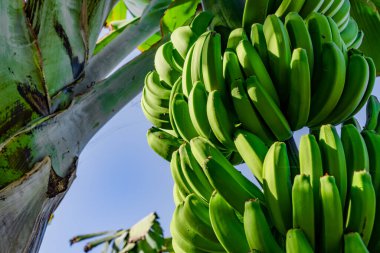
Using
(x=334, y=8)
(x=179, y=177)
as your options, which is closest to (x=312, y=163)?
(x=179, y=177)

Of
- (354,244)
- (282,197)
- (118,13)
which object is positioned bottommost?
(354,244)

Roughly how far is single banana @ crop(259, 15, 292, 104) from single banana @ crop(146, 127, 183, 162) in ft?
0.87

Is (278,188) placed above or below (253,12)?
below

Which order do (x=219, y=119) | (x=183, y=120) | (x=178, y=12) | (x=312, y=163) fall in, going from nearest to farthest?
(x=312, y=163), (x=219, y=119), (x=183, y=120), (x=178, y=12)

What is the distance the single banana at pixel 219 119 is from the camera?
94 cm

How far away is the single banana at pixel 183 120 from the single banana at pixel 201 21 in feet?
0.67

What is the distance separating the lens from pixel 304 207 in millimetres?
796

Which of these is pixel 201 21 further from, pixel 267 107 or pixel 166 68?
pixel 267 107

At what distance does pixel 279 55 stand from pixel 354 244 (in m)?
0.39

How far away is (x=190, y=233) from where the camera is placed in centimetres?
94

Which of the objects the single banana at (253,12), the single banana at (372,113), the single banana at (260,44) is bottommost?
the single banana at (372,113)

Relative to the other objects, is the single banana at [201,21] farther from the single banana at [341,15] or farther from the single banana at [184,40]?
the single banana at [341,15]

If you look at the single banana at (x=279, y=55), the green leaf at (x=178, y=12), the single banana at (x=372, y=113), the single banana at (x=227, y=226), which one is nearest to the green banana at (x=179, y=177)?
the single banana at (x=227, y=226)

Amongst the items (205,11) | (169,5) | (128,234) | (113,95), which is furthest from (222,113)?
(128,234)
